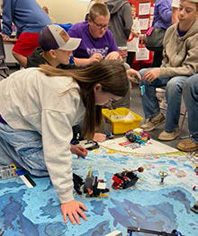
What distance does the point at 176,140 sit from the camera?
188 centimetres

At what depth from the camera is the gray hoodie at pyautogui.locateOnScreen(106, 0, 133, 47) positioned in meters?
2.59

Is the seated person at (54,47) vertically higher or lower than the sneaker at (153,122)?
higher

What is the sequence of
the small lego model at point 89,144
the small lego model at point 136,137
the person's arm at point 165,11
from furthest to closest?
the person's arm at point 165,11 → the small lego model at point 136,137 → the small lego model at point 89,144

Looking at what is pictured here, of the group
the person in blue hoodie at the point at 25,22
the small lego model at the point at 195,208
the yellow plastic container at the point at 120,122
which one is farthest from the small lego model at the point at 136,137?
the person in blue hoodie at the point at 25,22

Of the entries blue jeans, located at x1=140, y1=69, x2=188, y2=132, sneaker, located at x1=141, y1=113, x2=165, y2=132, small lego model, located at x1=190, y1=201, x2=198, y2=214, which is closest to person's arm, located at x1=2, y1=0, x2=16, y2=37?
blue jeans, located at x1=140, y1=69, x2=188, y2=132

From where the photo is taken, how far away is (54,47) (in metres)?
1.49

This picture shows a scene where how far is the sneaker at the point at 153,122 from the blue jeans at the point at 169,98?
0.03m

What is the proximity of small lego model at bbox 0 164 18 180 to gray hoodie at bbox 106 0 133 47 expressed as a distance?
6.20 feet

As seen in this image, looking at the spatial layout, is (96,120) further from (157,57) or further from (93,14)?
(157,57)

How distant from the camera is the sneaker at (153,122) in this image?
2031 mm

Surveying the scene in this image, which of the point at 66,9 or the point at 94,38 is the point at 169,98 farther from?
the point at 66,9

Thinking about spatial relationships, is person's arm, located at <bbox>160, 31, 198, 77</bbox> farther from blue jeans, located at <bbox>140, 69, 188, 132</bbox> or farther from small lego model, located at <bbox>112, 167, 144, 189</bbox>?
small lego model, located at <bbox>112, 167, 144, 189</bbox>

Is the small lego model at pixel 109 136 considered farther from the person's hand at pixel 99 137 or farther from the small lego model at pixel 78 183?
the small lego model at pixel 78 183

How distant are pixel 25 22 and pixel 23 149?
117 centimetres
